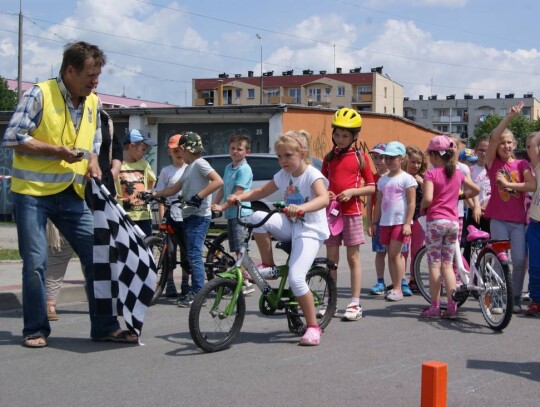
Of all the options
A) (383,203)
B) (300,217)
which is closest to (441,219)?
(383,203)

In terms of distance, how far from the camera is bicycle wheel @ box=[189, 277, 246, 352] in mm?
5867

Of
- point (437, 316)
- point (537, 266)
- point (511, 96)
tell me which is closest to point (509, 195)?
point (537, 266)

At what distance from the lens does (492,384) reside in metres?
5.31

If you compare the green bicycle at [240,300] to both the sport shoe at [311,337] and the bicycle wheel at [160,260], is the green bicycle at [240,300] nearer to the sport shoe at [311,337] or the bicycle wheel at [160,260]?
the sport shoe at [311,337]

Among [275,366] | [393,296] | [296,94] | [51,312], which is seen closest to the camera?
[275,366]

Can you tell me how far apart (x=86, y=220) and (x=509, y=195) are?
4324 mm

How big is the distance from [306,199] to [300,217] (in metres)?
0.35

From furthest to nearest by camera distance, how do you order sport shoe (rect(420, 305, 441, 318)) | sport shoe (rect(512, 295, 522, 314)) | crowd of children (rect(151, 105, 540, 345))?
sport shoe (rect(512, 295, 522, 314)) < sport shoe (rect(420, 305, 441, 318)) < crowd of children (rect(151, 105, 540, 345))

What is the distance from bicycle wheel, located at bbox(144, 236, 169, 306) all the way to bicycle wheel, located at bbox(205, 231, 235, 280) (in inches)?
20.1

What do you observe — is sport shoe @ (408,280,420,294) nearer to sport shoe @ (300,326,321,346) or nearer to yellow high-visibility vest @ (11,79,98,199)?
sport shoe @ (300,326,321,346)

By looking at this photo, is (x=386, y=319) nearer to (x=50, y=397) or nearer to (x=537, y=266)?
(x=537, y=266)

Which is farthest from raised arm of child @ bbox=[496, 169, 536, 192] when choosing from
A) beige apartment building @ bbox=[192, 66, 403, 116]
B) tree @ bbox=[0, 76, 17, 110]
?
beige apartment building @ bbox=[192, 66, 403, 116]

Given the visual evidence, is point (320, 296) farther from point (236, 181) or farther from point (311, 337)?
point (236, 181)

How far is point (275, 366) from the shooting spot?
5715 millimetres
